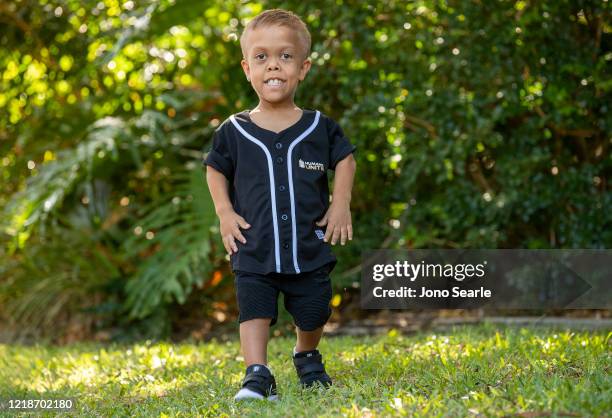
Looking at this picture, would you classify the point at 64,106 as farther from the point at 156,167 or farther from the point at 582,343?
the point at 582,343

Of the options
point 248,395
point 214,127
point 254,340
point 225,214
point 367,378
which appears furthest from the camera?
point 214,127

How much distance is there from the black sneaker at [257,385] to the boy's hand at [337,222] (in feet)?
1.90

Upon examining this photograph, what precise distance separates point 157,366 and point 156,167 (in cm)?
303

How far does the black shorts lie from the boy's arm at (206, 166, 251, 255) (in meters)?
0.13

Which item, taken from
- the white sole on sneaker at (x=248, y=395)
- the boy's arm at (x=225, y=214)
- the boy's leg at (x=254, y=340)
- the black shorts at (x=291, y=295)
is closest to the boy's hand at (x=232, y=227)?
the boy's arm at (x=225, y=214)

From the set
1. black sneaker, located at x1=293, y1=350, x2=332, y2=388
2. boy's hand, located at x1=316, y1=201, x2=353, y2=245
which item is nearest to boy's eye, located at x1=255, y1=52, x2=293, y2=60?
boy's hand, located at x1=316, y1=201, x2=353, y2=245

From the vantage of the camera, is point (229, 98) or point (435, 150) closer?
point (435, 150)

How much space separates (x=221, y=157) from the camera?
364 centimetres

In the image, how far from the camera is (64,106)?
300 inches

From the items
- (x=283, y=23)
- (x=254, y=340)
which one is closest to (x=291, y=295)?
(x=254, y=340)

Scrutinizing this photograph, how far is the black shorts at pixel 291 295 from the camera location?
11.5 feet

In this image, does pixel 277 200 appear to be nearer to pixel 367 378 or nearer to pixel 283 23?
pixel 283 23

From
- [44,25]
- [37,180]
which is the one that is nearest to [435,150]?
[37,180]

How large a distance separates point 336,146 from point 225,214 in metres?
0.54
